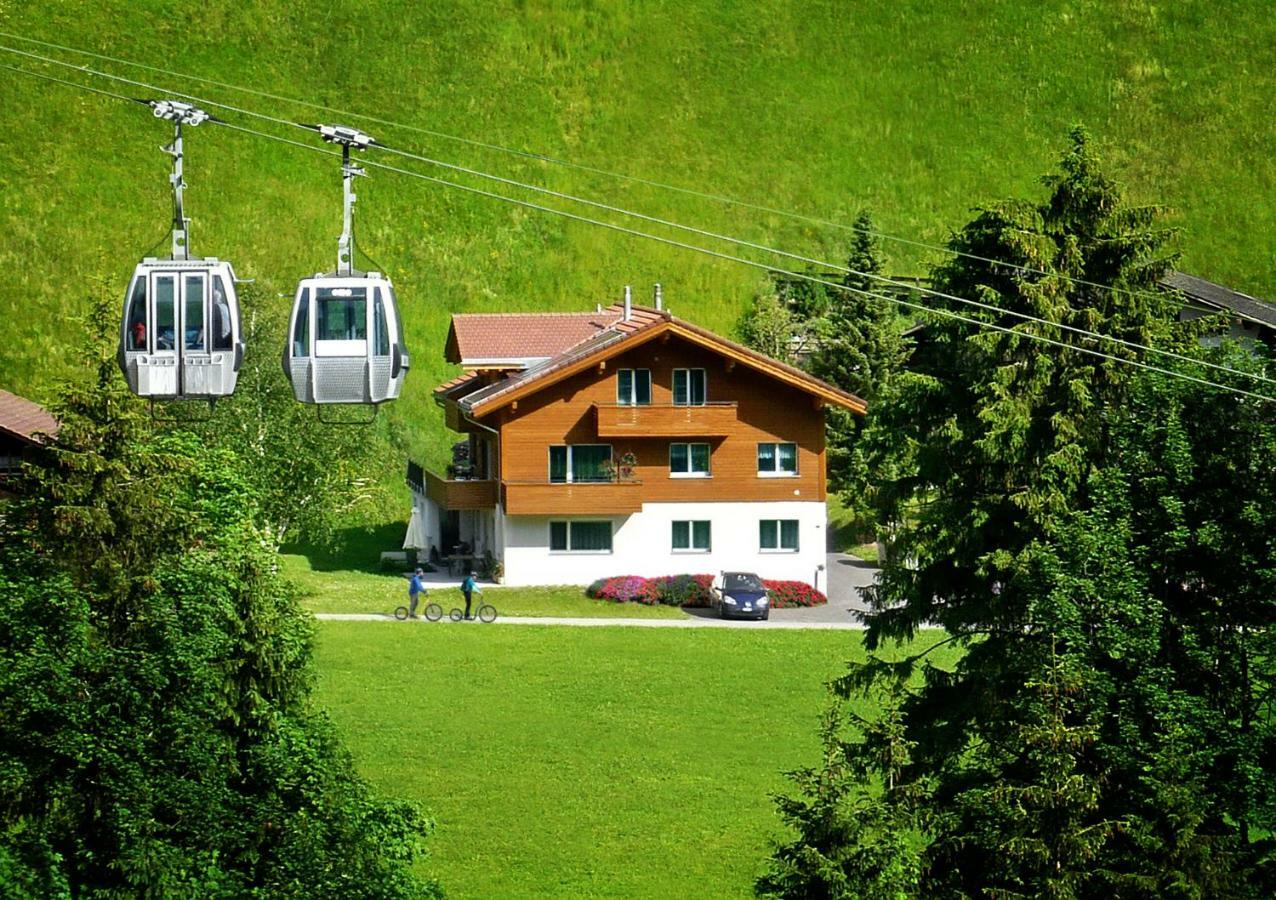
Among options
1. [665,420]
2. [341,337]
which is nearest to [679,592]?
[665,420]

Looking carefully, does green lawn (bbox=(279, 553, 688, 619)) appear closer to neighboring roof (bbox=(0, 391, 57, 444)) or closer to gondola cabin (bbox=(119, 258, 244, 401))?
neighboring roof (bbox=(0, 391, 57, 444))

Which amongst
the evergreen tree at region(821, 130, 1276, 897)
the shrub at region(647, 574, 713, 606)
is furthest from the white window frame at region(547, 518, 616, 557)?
the evergreen tree at region(821, 130, 1276, 897)

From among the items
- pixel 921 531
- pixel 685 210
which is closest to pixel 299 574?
pixel 921 531

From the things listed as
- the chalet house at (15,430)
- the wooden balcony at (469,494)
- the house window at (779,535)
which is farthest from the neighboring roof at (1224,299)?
the chalet house at (15,430)

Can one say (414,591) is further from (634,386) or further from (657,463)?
(634,386)

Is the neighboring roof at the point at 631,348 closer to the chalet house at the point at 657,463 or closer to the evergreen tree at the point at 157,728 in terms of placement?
the chalet house at the point at 657,463

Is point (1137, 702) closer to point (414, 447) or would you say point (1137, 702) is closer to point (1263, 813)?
point (1263, 813)
